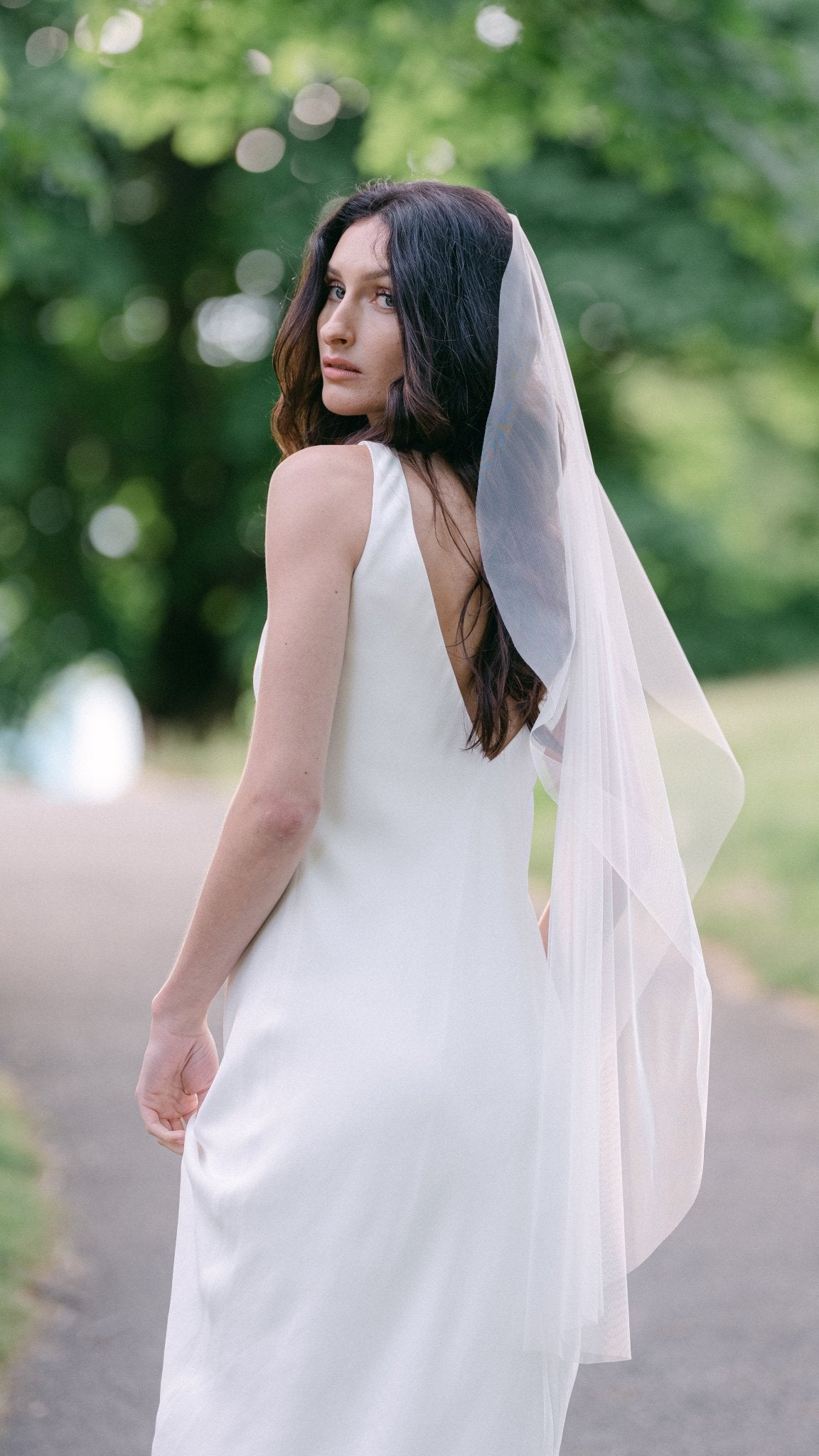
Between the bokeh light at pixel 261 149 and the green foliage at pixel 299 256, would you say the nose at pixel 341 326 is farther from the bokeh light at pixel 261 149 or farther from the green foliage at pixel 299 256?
the bokeh light at pixel 261 149

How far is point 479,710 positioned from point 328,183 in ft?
39.6

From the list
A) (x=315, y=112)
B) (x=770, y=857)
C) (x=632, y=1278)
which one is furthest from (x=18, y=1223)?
(x=315, y=112)

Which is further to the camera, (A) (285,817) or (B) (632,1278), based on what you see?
(B) (632,1278)

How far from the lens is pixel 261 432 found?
14.3m

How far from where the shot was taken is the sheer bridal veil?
71.2 inches

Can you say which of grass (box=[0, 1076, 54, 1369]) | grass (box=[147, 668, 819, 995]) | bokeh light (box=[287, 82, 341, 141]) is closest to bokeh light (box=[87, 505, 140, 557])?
bokeh light (box=[287, 82, 341, 141])

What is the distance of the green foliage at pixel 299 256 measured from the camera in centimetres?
536

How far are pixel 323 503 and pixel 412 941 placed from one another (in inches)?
21.2

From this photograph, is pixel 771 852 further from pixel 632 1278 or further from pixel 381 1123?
pixel 381 1123

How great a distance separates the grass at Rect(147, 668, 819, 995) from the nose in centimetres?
542

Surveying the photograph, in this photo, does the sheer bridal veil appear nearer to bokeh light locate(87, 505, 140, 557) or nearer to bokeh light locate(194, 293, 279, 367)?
bokeh light locate(194, 293, 279, 367)

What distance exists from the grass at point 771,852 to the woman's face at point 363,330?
537 centimetres

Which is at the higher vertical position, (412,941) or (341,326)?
(341,326)

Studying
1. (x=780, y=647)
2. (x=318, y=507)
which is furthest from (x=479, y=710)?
(x=780, y=647)
